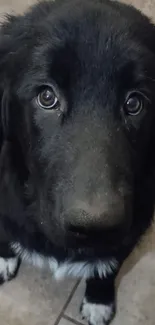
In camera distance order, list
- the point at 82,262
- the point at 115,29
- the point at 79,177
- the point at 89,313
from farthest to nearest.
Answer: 1. the point at 89,313
2. the point at 82,262
3. the point at 115,29
4. the point at 79,177

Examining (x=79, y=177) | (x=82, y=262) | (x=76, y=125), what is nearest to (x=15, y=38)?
(x=76, y=125)

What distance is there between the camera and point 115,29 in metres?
1.22

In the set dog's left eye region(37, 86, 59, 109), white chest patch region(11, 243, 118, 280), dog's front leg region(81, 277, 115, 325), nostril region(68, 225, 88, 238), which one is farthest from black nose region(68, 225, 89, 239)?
dog's front leg region(81, 277, 115, 325)

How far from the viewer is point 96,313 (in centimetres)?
175

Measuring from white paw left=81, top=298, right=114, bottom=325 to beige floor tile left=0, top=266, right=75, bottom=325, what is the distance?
0.08m

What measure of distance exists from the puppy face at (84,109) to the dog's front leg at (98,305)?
530mm

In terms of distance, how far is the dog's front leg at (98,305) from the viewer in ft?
5.71

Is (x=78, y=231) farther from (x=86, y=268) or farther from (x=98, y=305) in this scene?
(x=98, y=305)

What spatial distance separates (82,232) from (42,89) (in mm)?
324

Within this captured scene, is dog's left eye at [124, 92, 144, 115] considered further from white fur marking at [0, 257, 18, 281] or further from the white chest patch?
white fur marking at [0, 257, 18, 281]

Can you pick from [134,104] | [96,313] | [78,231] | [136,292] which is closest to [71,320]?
[96,313]

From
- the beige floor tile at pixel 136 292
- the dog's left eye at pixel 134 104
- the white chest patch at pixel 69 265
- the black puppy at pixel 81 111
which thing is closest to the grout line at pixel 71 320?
the beige floor tile at pixel 136 292

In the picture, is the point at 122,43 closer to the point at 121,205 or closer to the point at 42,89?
the point at 42,89

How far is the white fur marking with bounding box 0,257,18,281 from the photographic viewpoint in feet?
5.90
